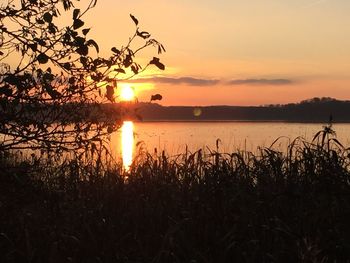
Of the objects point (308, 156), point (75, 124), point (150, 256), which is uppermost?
point (75, 124)

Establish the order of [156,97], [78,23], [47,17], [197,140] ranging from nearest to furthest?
[78,23] < [47,17] < [156,97] < [197,140]

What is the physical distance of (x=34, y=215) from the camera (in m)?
6.58

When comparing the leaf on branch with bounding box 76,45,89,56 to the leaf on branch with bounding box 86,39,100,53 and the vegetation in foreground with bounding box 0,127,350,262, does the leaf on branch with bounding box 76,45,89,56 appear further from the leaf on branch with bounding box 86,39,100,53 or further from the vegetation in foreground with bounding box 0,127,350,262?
the vegetation in foreground with bounding box 0,127,350,262

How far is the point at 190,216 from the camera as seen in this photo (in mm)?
6148

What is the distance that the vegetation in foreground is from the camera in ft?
17.4

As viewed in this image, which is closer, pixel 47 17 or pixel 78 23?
pixel 78 23

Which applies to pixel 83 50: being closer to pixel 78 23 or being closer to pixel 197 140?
pixel 78 23

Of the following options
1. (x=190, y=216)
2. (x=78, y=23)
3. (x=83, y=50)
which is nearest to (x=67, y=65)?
(x=83, y=50)

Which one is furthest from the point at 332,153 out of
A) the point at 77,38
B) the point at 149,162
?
the point at 77,38

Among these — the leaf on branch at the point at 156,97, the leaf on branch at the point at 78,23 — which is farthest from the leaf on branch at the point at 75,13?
the leaf on branch at the point at 156,97

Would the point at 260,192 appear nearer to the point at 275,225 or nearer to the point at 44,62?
the point at 275,225

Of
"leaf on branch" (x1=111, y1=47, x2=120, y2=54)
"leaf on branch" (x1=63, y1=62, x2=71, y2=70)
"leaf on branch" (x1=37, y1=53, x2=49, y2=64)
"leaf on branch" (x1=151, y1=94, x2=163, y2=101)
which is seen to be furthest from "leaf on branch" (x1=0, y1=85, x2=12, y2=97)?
"leaf on branch" (x1=151, y1=94, x2=163, y2=101)

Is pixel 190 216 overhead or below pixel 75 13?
below

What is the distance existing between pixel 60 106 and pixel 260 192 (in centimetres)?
333
